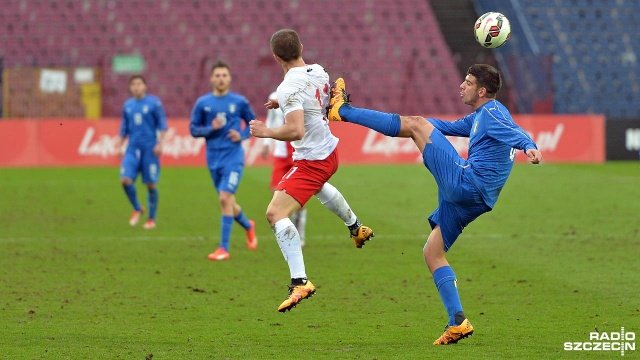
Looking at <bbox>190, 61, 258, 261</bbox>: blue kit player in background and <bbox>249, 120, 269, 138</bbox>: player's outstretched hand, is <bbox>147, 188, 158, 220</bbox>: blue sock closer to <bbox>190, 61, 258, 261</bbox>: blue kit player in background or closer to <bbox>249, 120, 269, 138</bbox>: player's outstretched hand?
<bbox>190, 61, 258, 261</bbox>: blue kit player in background

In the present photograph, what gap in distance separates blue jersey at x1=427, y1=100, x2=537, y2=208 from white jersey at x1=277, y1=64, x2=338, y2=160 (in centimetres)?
131

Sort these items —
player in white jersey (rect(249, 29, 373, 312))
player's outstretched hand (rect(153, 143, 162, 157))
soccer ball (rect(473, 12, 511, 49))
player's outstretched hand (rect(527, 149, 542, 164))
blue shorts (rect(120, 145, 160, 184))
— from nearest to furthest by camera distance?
player's outstretched hand (rect(527, 149, 542, 164)) → player in white jersey (rect(249, 29, 373, 312)) → soccer ball (rect(473, 12, 511, 49)) → player's outstretched hand (rect(153, 143, 162, 157)) → blue shorts (rect(120, 145, 160, 184))

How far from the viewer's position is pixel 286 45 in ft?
26.9

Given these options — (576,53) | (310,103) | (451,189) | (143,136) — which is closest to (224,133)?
(143,136)

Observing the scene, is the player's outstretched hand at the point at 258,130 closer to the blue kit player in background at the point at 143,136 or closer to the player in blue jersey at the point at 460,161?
the player in blue jersey at the point at 460,161

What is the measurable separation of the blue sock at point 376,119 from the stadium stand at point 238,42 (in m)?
23.7

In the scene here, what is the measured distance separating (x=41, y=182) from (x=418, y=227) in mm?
10771

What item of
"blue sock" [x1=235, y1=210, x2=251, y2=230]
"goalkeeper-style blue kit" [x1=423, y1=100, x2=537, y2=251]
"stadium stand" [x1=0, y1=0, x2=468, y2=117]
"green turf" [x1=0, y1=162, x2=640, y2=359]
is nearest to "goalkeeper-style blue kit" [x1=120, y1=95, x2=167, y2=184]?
"green turf" [x1=0, y1=162, x2=640, y2=359]

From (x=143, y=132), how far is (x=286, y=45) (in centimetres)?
802

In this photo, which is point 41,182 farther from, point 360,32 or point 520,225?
point 360,32

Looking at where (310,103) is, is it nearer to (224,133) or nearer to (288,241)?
(288,241)

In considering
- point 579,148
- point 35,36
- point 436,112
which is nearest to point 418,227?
point 579,148

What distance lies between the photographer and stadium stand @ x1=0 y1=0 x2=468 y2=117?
32125mm

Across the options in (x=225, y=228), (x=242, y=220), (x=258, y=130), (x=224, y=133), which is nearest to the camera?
(x=258, y=130)
